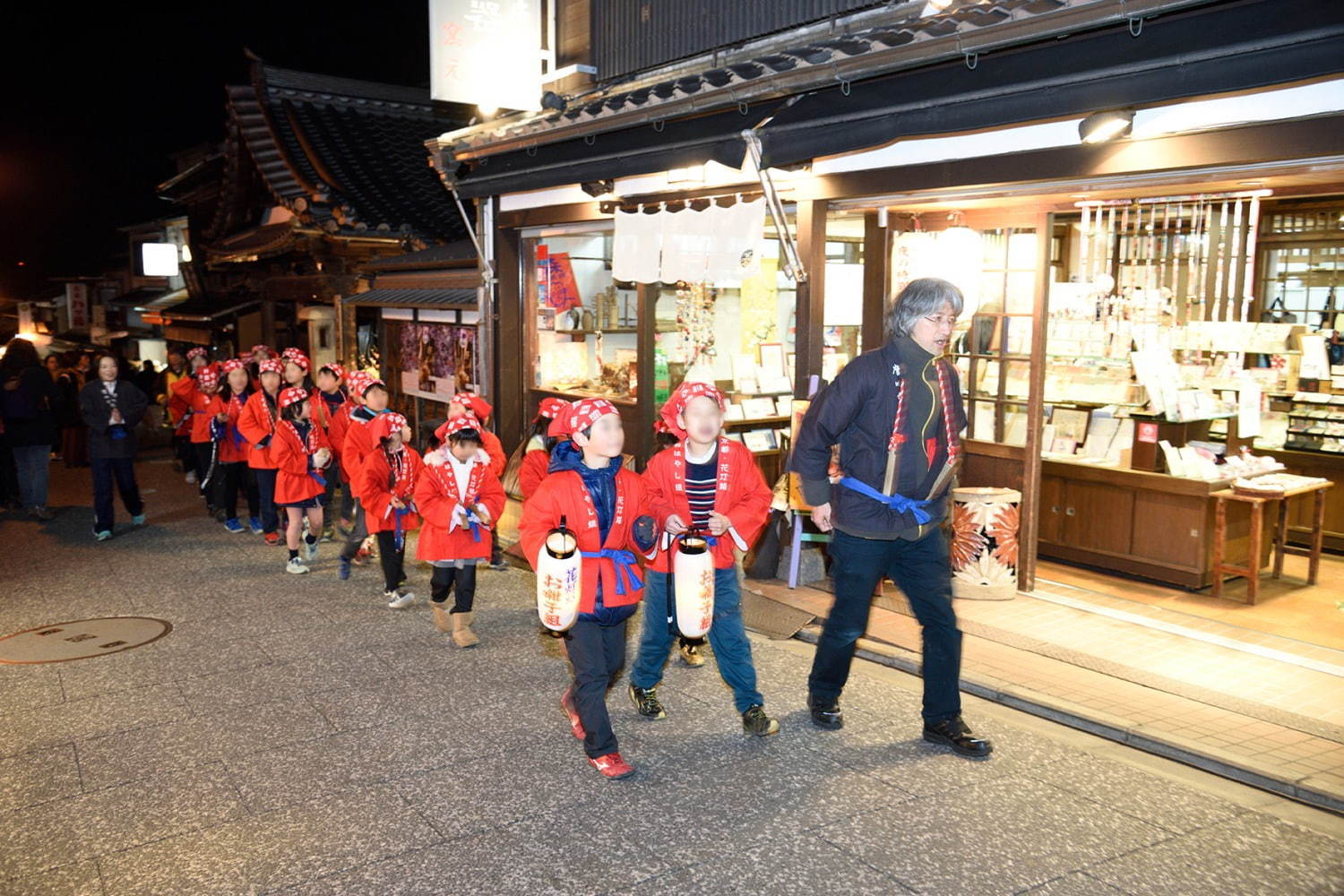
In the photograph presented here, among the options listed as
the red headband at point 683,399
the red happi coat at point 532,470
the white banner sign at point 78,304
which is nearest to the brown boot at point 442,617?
the red happi coat at point 532,470

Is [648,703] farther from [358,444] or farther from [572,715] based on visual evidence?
[358,444]

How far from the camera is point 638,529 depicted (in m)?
5.37

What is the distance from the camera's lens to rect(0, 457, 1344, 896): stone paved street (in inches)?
169

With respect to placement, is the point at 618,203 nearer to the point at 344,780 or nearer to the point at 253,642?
the point at 253,642

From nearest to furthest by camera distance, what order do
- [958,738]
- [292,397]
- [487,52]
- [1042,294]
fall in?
1. [958,738]
2. [1042,294]
3. [292,397]
4. [487,52]

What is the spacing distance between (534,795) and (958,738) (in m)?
2.25

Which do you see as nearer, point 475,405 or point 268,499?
point 475,405

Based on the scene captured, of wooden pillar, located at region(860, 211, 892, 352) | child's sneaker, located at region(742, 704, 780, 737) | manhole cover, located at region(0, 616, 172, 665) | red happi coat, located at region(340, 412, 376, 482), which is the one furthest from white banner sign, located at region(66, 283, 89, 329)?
child's sneaker, located at region(742, 704, 780, 737)

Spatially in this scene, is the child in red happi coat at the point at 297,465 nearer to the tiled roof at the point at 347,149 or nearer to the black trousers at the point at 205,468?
the black trousers at the point at 205,468

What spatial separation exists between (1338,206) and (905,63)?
6616mm

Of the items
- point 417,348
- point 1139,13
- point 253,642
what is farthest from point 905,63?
point 417,348

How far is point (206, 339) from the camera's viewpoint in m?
23.8

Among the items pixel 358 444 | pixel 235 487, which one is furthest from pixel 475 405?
pixel 235 487

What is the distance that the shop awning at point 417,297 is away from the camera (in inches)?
525
